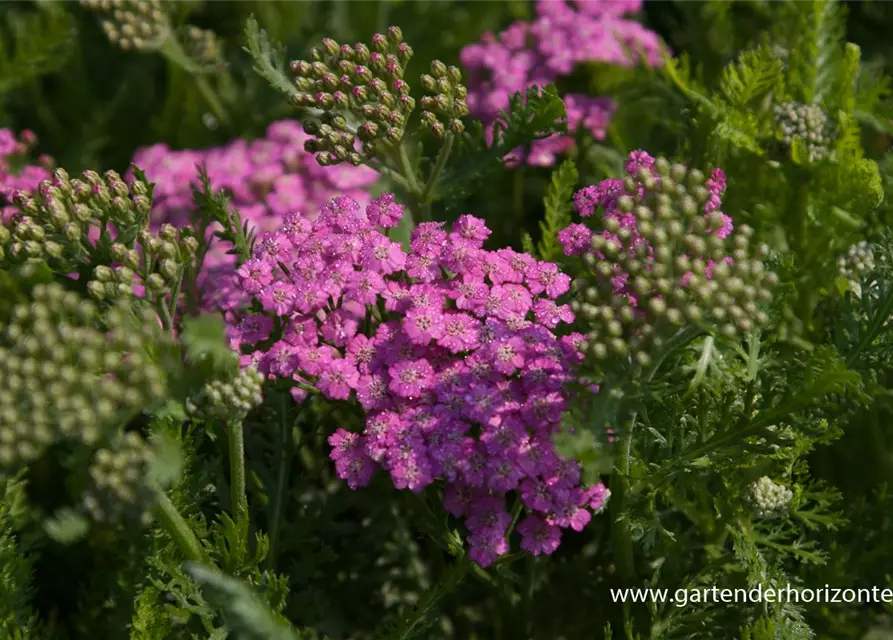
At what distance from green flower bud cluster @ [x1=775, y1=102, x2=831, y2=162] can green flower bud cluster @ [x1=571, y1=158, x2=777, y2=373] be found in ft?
3.52

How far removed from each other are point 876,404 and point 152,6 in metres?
3.35

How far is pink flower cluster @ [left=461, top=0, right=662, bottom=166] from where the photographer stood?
4188 mm

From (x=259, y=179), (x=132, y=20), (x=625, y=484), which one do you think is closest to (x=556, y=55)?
(x=259, y=179)

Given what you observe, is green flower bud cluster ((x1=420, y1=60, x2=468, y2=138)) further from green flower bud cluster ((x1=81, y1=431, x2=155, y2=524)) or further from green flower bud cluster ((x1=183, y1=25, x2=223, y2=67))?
green flower bud cluster ((x1=183, y1=25, x2=223, y2=67))

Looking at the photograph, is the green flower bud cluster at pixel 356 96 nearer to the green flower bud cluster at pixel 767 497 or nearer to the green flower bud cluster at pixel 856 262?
the green flower bud cluster at pixel 767 497

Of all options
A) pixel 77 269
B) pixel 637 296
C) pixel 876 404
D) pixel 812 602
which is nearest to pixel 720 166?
pixel 876 404

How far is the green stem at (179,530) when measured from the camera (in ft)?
8.33

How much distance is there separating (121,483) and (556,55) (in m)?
2.97

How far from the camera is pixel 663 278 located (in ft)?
7.67

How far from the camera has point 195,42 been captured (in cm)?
441

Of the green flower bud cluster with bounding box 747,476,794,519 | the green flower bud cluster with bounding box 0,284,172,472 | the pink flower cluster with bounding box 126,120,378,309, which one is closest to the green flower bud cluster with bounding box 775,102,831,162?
the green flower bud cluster with bounding box 747,476,794,519

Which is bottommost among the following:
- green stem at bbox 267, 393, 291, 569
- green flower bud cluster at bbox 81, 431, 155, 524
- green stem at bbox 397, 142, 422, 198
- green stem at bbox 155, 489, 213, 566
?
green stem at bbox 267, 393, 291, 569

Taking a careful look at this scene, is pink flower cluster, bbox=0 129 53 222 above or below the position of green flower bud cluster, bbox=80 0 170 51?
below

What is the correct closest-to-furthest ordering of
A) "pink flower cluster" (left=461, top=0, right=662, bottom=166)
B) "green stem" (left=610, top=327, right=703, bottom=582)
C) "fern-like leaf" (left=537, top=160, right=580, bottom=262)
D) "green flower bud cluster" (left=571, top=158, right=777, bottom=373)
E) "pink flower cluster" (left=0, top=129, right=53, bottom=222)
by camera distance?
"green flower bud cluster" (left=571, top=158, right=777, bottom=373), "green stem" (left=610, top=327, right=703, bottom=582), "fern-like leaf" (left=537, top=160, right=580, bottom=262), "pink flower cluster" (left=0, top=129, right=53, bottom=222), "pink flower cluster" (left=461, top=0, right=662, bottom=166)
